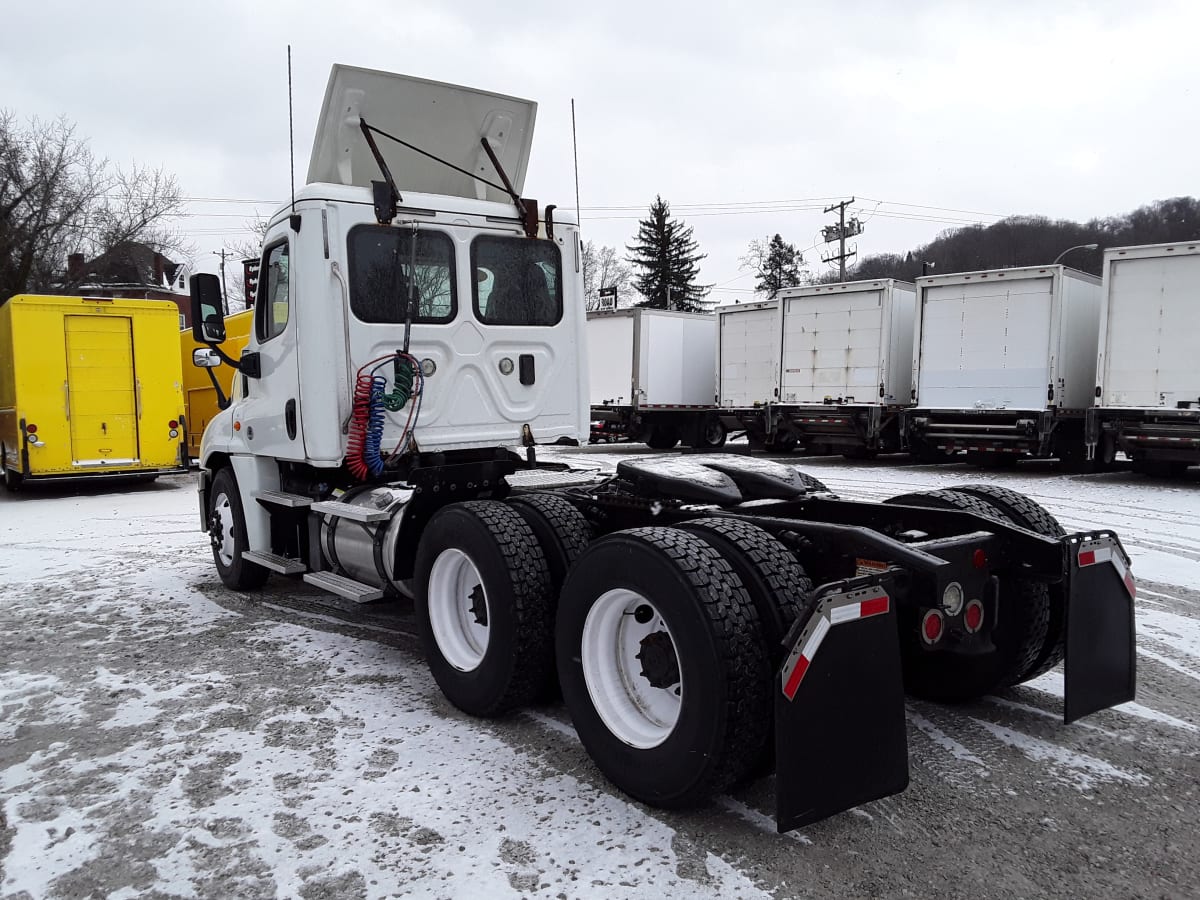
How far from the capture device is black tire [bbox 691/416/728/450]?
22.9 meters

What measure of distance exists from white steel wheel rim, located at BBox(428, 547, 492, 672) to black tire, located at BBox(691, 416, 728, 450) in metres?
18.7

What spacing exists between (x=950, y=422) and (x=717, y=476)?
13.6 meters

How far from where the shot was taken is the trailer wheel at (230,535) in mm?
6453

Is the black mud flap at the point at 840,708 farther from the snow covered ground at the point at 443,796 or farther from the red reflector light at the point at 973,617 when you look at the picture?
the red reflector light at the point at 973,617

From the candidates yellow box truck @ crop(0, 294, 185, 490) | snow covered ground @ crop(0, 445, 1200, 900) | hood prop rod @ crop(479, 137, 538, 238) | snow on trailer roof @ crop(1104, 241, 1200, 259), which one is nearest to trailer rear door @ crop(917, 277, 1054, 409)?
snow on trailer roof @ crop(1104, 241, 1200, 259)

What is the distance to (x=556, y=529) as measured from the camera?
4113 mm

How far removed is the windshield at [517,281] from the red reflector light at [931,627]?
3.33 m

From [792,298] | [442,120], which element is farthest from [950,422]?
[442,120]

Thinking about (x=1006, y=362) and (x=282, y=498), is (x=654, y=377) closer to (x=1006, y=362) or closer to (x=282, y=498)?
(x=1006, y=362)

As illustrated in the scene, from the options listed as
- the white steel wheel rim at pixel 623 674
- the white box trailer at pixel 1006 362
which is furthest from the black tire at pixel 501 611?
the white box trailer at pixel 1006 362

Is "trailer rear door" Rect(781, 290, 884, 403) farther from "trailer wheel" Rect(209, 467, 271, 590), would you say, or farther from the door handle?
"trailer wheel" Rect(209, 467, 271, 590)

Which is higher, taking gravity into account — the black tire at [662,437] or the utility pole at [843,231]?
the utility pole at [843,231]

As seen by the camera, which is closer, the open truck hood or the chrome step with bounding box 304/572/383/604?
the chrome step with bounding box 304/572/383/604

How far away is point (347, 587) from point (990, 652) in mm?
3481
